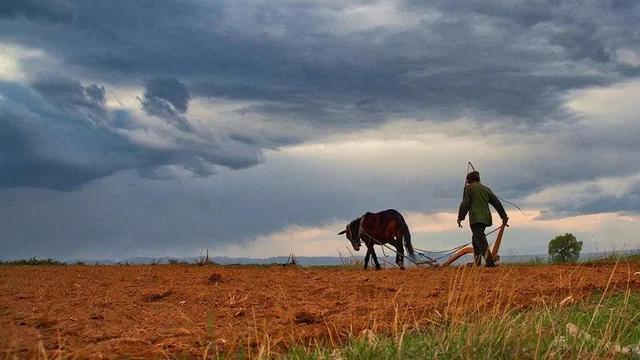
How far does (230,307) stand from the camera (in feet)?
36.3

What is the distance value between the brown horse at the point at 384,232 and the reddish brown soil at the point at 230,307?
603 centimetres

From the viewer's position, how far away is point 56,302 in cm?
1142

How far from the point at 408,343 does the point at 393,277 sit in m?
8.61

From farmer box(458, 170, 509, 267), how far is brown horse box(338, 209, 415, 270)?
3.03 meters

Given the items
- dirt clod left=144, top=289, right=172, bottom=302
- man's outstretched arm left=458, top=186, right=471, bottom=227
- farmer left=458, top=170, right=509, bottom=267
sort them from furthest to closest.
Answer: man's outstretched arm left=458, top=186, right=471, bottom=227
farmer left=458, top=170, right=509, bottom=267
dirt clod left=144, top=289, right=172, bottom=302

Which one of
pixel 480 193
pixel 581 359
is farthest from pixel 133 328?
pixel 480 193

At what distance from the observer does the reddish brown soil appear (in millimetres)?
7648

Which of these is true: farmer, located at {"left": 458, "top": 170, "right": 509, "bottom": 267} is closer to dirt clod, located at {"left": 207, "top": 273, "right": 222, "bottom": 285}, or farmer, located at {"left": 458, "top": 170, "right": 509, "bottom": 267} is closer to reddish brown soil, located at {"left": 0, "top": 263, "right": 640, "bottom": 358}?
reddish brown soil, located at {"left": 0, "top": 263, "right": 640, "bottom": 358}

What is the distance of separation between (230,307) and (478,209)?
1058 centimetres

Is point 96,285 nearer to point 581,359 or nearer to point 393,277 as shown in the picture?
point 393,277

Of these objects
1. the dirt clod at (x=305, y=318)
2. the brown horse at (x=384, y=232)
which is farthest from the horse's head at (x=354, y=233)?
the dirt clod at (x=305, y=318)

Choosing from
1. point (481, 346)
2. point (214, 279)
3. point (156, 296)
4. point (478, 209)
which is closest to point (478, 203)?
point (478, 209)

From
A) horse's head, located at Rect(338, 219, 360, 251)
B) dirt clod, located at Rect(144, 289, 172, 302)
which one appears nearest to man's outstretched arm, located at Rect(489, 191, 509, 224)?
horse's head, located at Rect(338, 219, 360, 251)

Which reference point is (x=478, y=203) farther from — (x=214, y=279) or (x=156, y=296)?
(x=156, y=296)
